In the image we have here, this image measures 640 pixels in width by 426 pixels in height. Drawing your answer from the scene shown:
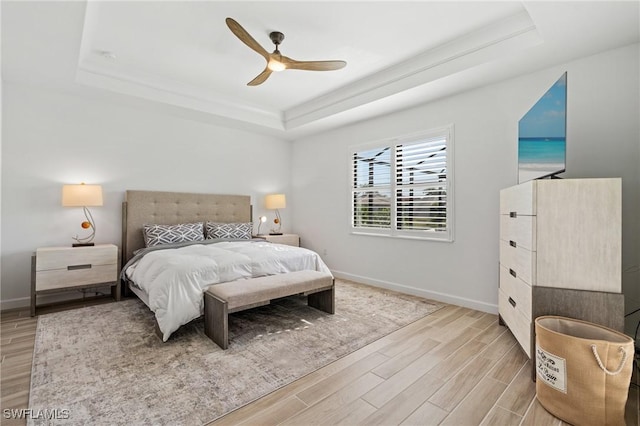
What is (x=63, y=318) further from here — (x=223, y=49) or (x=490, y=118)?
(x=490, y=118)

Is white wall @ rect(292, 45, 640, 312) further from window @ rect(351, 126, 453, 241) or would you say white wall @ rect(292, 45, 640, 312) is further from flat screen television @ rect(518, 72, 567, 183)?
flat screen television @ rect(518, 72, 567, 183)

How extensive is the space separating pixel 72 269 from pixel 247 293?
7.46 ft

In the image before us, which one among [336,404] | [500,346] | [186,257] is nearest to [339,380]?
[336,404]

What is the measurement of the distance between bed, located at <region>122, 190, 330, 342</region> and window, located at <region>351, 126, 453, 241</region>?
1329 mm

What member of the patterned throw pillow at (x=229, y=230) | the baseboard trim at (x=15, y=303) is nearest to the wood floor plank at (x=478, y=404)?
the patterned throw pillow at (x=229, y=230)

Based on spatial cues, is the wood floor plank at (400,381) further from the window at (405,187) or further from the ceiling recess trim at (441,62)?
the ceiling recess trim at (441,62)

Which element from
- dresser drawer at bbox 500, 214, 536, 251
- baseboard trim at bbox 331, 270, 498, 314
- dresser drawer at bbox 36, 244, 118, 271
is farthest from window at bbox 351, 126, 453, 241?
dresser drawer at bbox 36, 244, 118, 271

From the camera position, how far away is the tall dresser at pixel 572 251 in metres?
1.86

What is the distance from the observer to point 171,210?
14.6 ft

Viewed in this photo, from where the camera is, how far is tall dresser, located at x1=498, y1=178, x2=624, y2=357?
1.86m

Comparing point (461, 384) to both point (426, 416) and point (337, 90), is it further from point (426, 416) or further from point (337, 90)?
point (337, 90)

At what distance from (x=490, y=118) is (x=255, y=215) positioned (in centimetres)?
395

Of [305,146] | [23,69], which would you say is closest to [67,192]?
[23,69]

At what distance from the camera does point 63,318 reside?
10.2 feet
